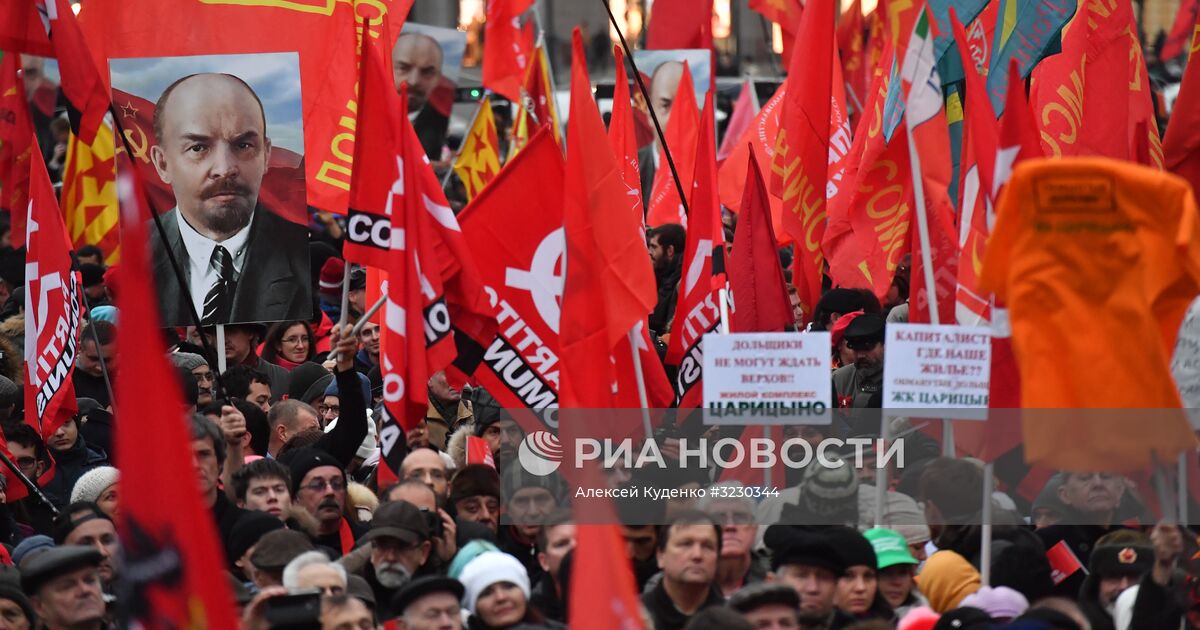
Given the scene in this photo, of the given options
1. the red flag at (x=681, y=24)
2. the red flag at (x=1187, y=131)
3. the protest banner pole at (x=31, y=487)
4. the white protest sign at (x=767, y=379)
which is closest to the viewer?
the white protest sign at (x=767, y=379)

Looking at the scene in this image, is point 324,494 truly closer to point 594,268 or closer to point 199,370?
point 594,268

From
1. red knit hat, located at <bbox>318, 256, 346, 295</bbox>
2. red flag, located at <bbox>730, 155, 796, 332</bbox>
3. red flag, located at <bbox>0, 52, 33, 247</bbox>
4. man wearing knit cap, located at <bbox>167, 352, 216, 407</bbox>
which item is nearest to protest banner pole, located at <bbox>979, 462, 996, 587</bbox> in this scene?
red flag, located at <bbox>730, 155, 796, 332</bbox>

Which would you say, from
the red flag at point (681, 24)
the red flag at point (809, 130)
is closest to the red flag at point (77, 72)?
the red flag at point (809, 130)

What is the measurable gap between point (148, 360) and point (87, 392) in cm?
560

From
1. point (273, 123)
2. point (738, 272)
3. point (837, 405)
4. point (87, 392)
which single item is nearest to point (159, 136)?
point (273, 123)

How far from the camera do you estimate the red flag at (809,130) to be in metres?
11.2

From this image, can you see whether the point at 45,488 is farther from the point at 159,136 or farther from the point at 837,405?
the point at 837,405

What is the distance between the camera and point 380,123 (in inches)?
371

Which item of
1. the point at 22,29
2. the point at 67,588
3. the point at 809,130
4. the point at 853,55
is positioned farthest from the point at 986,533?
the point at 853,55

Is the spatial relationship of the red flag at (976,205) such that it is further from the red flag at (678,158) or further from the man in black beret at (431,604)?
the red flag at (678,158)

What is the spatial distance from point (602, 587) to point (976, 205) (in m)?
3.74

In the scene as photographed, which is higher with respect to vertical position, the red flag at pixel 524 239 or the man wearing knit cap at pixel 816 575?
the red flag at pixel 524 239

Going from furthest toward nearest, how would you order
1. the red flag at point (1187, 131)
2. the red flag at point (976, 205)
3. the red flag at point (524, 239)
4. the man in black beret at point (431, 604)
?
1. the red flag at point (1187, 131)
2. the red flag at point (524, 239)
3. the red flag at point (976, 205)
4. the man in black beret at point (431, 604)

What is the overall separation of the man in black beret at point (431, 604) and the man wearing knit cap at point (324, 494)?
1704 millimetres
